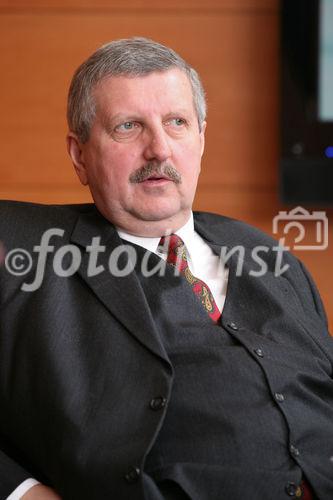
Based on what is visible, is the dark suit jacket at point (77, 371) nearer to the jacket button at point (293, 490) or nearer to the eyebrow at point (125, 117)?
the jacket button at point (293, 490)

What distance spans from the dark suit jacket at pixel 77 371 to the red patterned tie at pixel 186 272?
0.14 ft

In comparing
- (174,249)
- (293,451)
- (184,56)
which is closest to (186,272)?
(174,249)

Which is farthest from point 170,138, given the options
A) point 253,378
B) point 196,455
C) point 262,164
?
point 262,164

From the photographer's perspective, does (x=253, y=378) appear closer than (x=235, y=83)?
Yes

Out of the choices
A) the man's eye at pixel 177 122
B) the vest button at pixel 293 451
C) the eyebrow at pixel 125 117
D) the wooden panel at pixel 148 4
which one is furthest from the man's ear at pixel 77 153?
the wooden panel at pixel 148 4

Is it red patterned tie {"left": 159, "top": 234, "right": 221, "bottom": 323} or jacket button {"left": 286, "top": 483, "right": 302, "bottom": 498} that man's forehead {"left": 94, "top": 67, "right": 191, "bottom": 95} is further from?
jacket button {"left": 286, "top": 483, "right": 302, "bottom": 498}

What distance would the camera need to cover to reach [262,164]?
11.2 ft

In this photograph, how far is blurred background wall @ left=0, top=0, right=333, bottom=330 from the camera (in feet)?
11.0

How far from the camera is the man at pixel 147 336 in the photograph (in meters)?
1.66

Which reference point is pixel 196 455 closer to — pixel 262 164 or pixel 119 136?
pixel 119 136

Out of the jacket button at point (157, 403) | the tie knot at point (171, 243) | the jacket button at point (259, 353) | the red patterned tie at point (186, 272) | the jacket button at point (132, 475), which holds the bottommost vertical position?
the jacket button at point (132, 475)

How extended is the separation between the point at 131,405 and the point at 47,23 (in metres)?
2.11

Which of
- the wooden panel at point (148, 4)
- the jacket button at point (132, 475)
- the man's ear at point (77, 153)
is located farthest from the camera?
the wooden panel at point (148, 4)

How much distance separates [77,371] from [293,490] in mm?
480
